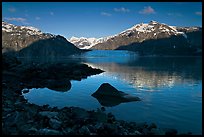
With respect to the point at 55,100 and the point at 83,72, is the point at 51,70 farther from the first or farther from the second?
the point at 55,100

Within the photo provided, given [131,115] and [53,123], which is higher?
[53,123]

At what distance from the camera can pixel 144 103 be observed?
118 ft

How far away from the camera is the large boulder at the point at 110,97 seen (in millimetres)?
36719

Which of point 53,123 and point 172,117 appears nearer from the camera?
point 53,123

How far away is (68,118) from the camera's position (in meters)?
23.2

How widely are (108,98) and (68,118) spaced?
A: 53.6 feet

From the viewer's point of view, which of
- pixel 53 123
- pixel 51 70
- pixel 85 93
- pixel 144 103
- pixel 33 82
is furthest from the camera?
pixel 51 70

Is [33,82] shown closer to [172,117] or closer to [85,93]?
[85,93]

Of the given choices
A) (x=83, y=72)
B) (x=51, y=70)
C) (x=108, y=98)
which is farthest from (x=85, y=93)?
(x=83, y=72)

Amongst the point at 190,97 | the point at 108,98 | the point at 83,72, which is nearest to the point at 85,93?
the point at 108,98

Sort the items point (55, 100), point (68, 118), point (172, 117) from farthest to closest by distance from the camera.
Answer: point (55, 100), point (172, 117), point (68, 118)

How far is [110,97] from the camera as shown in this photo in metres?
39.5

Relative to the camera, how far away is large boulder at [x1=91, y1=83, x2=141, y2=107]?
1446 inches

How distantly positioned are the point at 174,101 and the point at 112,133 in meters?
20.2
